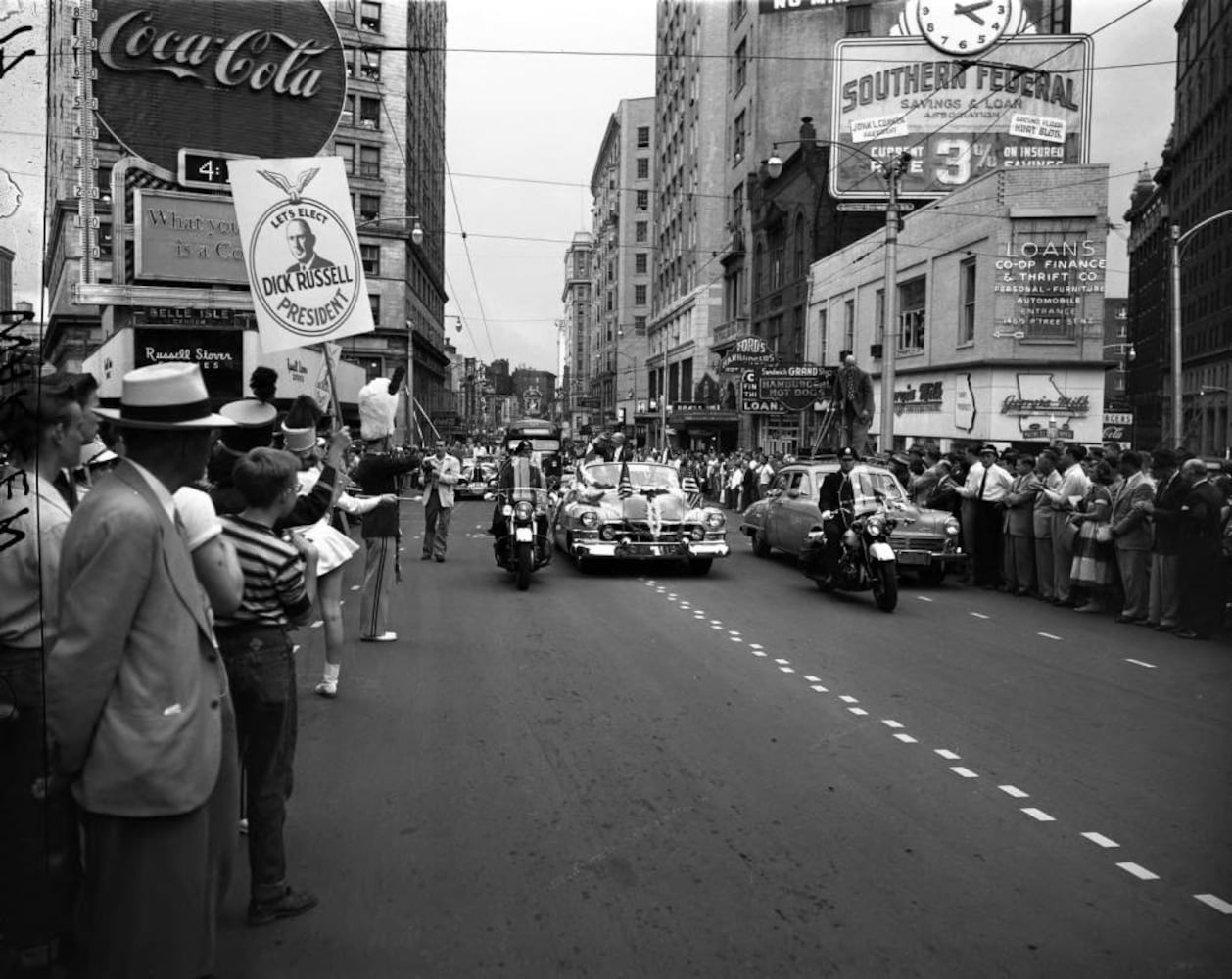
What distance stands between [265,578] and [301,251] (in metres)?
3.34

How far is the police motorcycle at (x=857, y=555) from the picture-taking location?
11.4 m

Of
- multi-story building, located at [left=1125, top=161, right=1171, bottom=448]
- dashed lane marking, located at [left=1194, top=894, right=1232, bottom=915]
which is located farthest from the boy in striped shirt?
multi-story building, located at [left=1125, top=161, right=1171, bottom=448]

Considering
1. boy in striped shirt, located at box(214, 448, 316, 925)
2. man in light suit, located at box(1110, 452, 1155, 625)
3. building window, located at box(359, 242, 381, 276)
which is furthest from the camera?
building window, located at box(359, 242, 381, 276)

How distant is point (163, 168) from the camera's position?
9.80m

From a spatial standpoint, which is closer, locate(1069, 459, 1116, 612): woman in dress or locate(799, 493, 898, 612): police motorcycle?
locate(799, 493, 898, 612): police motorcycle

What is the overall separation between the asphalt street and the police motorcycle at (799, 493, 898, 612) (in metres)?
1.99

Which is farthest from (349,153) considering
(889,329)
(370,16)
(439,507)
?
(439,507)

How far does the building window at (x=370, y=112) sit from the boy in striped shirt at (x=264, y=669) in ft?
151

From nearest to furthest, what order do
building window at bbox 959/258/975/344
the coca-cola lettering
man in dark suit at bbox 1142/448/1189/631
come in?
the coca-cola lettering
man in dark suit at bbox 1142/448/1189/631
building window at bbox 959/258/975/344

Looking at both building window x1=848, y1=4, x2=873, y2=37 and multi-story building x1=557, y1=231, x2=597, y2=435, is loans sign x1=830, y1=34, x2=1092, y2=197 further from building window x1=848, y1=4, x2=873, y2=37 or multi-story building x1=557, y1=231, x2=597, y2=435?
multi-story building x1=557, y1=231, x2=597, y2=435

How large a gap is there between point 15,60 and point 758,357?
31268mm

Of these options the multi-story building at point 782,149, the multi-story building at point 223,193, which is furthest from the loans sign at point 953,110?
the multi-story building at point 223,193

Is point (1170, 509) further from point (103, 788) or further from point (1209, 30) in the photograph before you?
point (103, 788)

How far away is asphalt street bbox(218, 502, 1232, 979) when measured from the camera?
354 centimetres
